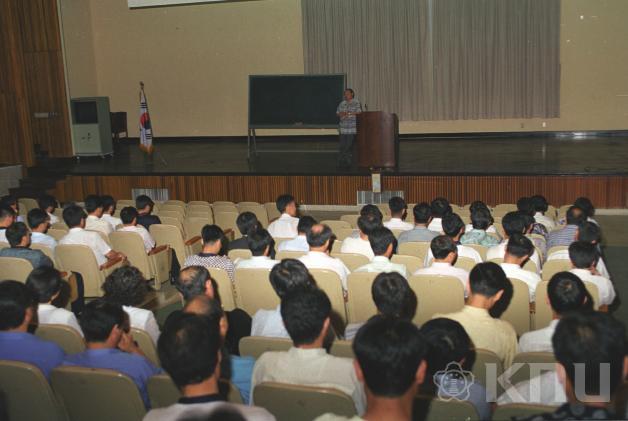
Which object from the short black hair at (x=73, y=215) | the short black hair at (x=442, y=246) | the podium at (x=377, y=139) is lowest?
the short black hair at (x=442, y=246)

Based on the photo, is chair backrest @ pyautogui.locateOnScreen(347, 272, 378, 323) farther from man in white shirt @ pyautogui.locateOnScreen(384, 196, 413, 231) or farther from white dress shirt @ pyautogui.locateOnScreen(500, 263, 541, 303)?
man in white shirt @ pyautogui.locateOnScreen(384, 196, 413, 231)

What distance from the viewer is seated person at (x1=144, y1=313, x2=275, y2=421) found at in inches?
79.4

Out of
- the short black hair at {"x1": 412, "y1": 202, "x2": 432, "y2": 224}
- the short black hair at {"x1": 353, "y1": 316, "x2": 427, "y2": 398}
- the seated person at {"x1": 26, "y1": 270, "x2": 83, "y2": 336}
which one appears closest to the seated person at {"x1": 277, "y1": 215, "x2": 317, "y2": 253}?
the short black hair at {"x1": 412, "y1": 202, "x2": 432, "y2": 224}

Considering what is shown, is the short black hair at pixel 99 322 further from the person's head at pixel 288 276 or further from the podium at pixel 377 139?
the podium at pixel 377 139

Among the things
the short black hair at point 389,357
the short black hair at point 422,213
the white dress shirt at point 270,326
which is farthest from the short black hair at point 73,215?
the short black hair at point 389,357

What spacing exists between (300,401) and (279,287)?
1.21 m

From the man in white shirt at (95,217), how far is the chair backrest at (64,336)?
3.15 meters

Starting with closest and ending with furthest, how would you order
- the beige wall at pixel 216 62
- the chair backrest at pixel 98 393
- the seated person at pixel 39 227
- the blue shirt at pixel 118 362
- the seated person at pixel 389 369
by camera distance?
the seated person at pixel 389 369 → the chair backrest at pixel 98 393 → the blue shirt at pixel 118 362 → the seated person at pixel 39 227 → the beige wall at pixel 216 62

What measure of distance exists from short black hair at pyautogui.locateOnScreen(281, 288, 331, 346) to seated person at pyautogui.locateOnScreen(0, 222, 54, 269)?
277 centimetres

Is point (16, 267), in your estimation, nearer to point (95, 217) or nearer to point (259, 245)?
point (259, 245)

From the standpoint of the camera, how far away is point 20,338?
118 inches

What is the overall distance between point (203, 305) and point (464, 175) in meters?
6.98

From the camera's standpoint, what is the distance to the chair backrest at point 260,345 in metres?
2.91

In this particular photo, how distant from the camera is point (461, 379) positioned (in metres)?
2.49
